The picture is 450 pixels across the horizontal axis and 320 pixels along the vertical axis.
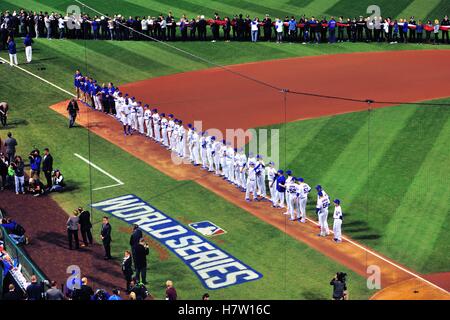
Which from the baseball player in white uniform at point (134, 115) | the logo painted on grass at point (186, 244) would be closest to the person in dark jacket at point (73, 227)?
the logo painted on grass at point (186, 244)

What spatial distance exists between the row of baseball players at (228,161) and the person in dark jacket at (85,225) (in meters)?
6.71

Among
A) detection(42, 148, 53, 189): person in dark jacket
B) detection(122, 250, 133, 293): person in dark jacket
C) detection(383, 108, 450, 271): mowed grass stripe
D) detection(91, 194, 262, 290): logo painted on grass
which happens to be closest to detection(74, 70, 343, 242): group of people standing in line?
detection(383, 108, 450, 271): mowed grass stripe

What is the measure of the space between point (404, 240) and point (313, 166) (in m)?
6.82

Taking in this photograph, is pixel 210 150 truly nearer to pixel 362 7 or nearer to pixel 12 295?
pixel 12 295

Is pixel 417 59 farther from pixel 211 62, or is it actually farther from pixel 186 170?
pixel 186 170

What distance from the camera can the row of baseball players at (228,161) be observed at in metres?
33.2

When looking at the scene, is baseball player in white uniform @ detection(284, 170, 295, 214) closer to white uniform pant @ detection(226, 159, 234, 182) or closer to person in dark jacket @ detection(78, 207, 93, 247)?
white uniform pant @ detection(226, 159, 234, 182)

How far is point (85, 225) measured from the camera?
31.6m

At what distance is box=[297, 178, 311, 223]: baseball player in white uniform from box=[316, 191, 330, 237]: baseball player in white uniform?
1034mm

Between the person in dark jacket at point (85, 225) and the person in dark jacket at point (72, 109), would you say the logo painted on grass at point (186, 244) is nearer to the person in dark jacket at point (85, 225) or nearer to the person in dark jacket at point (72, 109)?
the person in dark jacket at point (85, 225)

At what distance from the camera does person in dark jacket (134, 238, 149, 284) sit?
2864 centimetres

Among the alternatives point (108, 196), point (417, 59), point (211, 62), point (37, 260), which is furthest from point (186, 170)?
point (417, 59)

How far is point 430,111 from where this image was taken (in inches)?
1694

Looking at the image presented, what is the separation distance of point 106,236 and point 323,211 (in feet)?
24.3
